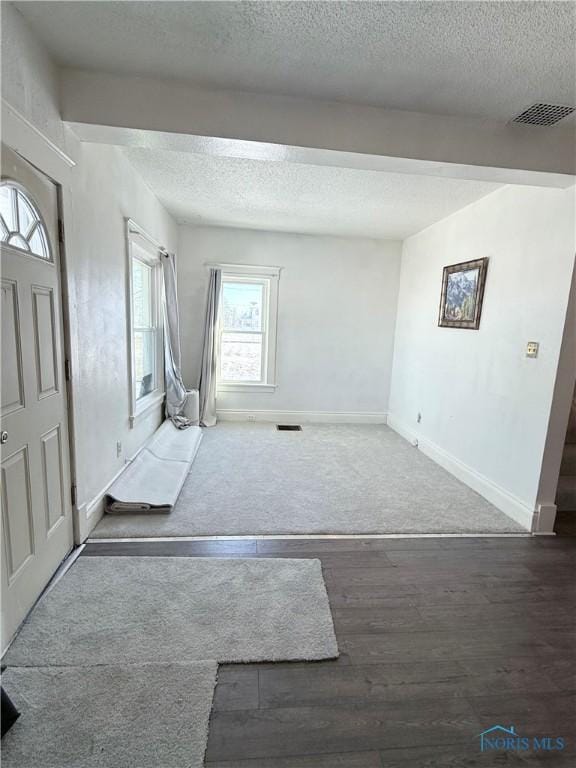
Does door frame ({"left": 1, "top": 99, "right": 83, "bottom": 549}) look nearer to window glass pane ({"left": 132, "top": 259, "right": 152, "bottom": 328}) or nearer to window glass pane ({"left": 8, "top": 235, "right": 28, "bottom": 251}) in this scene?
window glass pane ({"left": 8, "top": 235, "right": 28, "bottom": 251})

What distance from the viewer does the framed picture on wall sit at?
129 inches

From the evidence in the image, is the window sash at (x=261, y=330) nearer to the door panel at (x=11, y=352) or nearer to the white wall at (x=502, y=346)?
the white wall at (x=502, y=346)

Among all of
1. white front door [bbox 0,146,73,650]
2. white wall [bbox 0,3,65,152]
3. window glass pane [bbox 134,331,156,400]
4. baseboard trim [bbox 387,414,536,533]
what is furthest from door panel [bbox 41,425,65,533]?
baseboard trim [bbox 387,414,536,533]

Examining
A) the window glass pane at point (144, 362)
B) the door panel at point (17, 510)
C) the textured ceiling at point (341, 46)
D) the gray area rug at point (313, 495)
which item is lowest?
the gray area rug at point (313, 495)

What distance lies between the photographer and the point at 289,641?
63.6 inches

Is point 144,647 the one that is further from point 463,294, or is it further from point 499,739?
point 463,294

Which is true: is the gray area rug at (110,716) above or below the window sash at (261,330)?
below

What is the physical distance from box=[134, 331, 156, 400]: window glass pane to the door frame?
1.52 meters

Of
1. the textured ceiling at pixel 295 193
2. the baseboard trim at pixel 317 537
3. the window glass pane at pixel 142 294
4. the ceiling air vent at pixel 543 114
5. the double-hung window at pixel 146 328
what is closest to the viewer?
the ceiling air vent at pixel 543 114

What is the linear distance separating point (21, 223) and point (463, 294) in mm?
3499

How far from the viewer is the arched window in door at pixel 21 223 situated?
147 centimetres

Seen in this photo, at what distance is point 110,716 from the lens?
1277 millimetres

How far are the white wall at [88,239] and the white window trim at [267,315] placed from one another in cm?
168
